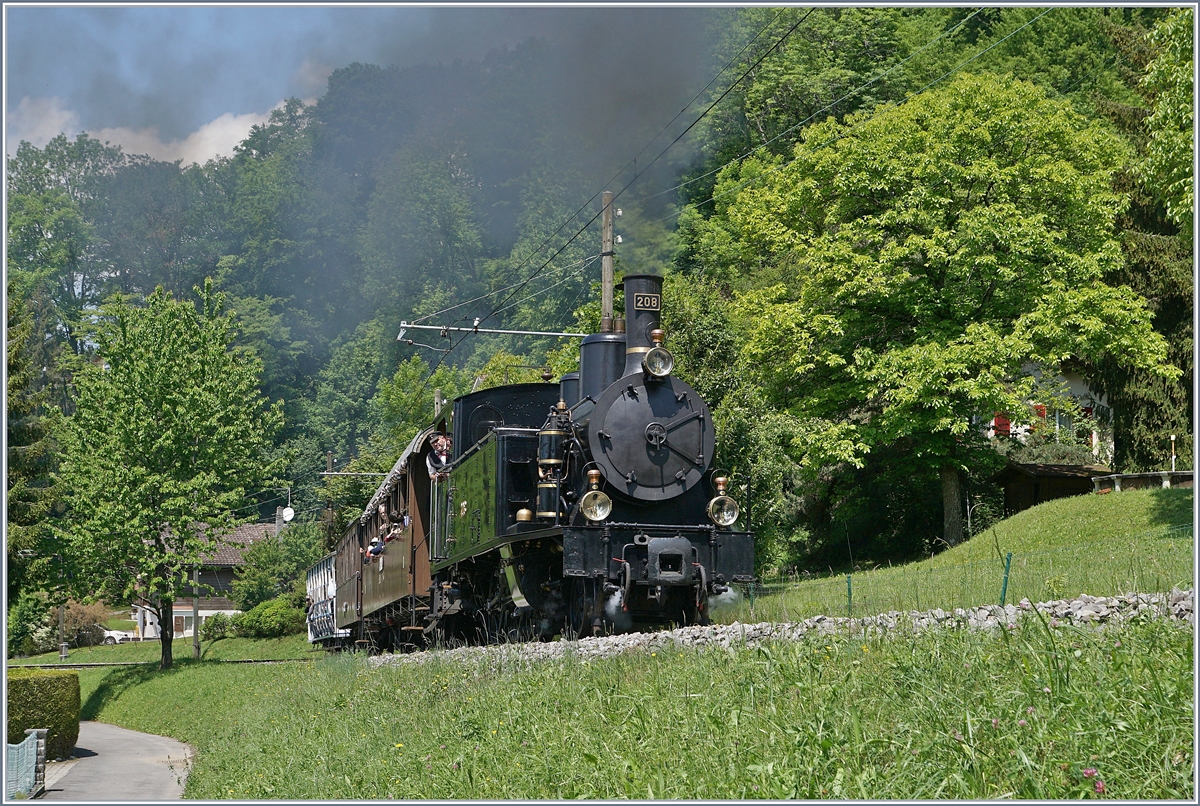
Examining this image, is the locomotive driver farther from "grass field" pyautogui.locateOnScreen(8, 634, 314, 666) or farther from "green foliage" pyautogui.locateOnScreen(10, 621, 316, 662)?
"green foliage" pyautogui.locateOnScreen(10, 621, 316, 662)

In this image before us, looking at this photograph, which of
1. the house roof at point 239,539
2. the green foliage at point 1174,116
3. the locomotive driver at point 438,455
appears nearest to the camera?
the locomotive driver at point 438,455

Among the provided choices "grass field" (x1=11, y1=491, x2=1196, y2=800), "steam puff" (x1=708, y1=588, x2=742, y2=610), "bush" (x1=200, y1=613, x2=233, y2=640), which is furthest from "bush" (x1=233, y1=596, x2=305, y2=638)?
"steam puff" (x1=708, y1=588, x2=742, y2=610)

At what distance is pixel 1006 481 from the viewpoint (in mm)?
32906

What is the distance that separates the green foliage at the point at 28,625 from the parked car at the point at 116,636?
7992 mm

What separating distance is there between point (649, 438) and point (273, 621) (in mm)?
34912

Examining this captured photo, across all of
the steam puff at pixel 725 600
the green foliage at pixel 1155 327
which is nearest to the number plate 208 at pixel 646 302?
the steam puff at pixel 725 600

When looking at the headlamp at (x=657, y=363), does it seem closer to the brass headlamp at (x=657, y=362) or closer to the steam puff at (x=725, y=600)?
the brass headlamp at (x=657, y=362)

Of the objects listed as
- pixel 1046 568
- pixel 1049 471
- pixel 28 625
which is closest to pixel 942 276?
pixel 1049 471

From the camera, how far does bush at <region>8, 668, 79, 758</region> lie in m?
19.4

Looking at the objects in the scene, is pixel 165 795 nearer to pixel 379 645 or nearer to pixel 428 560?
pixel 428 560

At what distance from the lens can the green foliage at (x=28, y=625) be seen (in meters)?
30.9

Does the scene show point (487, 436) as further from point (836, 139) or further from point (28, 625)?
point (28, 625)

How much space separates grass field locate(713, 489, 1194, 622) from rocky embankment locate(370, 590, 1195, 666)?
21.8 inches

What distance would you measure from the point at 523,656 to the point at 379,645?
13.2 metres
